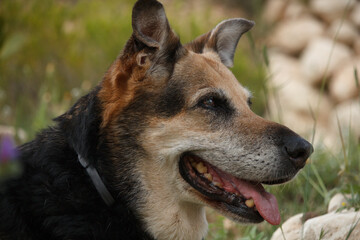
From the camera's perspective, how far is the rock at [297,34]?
691 inches

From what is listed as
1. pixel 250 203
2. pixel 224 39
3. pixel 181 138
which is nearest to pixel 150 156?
pixel 181 138

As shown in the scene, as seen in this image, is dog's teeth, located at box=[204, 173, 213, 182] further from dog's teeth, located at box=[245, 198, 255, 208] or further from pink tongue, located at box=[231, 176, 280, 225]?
dog's teeth, located at box=[245, 198, 255, 208]

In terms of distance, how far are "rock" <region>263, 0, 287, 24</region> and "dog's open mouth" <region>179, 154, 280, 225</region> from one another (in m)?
15.9

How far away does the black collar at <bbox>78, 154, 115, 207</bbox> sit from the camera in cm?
312

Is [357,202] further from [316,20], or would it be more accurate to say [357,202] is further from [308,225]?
[316,20]

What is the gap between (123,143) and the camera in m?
3.25

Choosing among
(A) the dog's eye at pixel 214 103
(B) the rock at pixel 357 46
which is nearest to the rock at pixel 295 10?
(B) the rock at pixel 357 46

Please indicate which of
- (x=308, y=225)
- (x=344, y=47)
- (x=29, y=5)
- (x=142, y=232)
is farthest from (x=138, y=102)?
(x=344, y=47)

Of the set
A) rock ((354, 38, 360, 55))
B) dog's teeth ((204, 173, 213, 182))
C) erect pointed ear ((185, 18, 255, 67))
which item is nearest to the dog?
dog's teeth ((204, 173, 213, 182))

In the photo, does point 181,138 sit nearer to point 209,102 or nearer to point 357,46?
point 209,102

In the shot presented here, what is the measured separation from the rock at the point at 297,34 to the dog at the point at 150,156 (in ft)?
49.1

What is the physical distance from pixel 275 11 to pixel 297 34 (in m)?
1.46

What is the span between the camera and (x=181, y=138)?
3.20 meters

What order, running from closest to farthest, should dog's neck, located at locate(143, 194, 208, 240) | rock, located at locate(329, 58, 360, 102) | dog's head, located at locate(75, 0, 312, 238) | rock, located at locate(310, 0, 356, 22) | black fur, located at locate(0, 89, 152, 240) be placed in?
black fur, located at locate(0, 89, 152, 240) → dog's head, located at locate(75, 0, 312, 238) → dog's neck, located at locate(143, 194, 208, 240) → rock, located at locate(329, 58, 360, 102) → rock, located at locate(310, 0, 356, 22)
